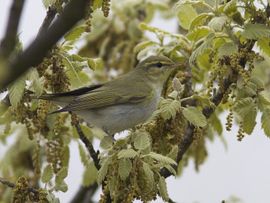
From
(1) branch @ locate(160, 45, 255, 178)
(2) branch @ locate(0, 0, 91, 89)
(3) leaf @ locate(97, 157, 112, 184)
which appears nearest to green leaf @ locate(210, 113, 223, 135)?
(1) branch @ locate(160, 45, 255, 178)

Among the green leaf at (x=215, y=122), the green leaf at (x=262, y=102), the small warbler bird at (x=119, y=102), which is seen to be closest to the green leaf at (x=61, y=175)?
the small warbler bird at (x=119, y=102)

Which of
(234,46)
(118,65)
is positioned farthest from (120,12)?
(234,46)

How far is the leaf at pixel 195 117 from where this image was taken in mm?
3006

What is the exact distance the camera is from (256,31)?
2.91m

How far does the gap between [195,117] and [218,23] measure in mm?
459

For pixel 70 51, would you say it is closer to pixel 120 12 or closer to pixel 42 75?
pixel 42 75

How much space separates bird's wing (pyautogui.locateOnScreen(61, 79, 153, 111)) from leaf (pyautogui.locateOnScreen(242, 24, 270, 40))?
4.16 feet

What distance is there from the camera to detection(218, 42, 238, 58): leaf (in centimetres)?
295

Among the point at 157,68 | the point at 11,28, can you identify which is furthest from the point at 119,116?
the point at 11,28

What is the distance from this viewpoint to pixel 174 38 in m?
3.85

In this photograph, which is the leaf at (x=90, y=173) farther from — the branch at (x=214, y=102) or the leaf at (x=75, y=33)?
the leaf at (x=75, y=33)

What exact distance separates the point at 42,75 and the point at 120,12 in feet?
7.38

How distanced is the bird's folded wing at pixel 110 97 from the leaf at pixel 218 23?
1.14 meters

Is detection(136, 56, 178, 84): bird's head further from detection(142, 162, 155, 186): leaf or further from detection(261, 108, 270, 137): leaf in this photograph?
detection(142, 162, 155, 186): leaf
